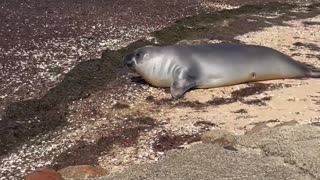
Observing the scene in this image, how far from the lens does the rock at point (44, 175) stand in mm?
4092

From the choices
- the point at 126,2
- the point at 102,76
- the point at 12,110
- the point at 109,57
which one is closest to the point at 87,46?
the point at 109,57

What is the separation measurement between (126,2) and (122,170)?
648 centimetres

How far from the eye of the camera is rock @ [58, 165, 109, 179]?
13.7ft

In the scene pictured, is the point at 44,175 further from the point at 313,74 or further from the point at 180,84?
the point at 313,74

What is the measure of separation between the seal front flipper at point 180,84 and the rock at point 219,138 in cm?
114

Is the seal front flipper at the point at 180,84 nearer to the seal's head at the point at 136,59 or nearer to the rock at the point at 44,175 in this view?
the seal's head at the point at 136,59

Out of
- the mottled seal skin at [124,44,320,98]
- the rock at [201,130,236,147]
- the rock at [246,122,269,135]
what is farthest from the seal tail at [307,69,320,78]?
the rock at [201,130,236,147]

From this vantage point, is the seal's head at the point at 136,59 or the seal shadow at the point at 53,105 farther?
the seal's head at the point at 136,59

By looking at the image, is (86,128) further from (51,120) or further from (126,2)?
(126,2)

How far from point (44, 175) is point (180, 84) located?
86.4 inches

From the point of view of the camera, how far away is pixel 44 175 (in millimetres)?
4121

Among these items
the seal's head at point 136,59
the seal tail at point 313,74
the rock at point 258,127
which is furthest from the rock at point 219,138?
the seal tail at point 313,74

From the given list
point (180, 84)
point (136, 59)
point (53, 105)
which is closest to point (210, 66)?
point (180, 84)

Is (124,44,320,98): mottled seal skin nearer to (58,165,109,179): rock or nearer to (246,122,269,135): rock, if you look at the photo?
(246,122,269,135): rock
